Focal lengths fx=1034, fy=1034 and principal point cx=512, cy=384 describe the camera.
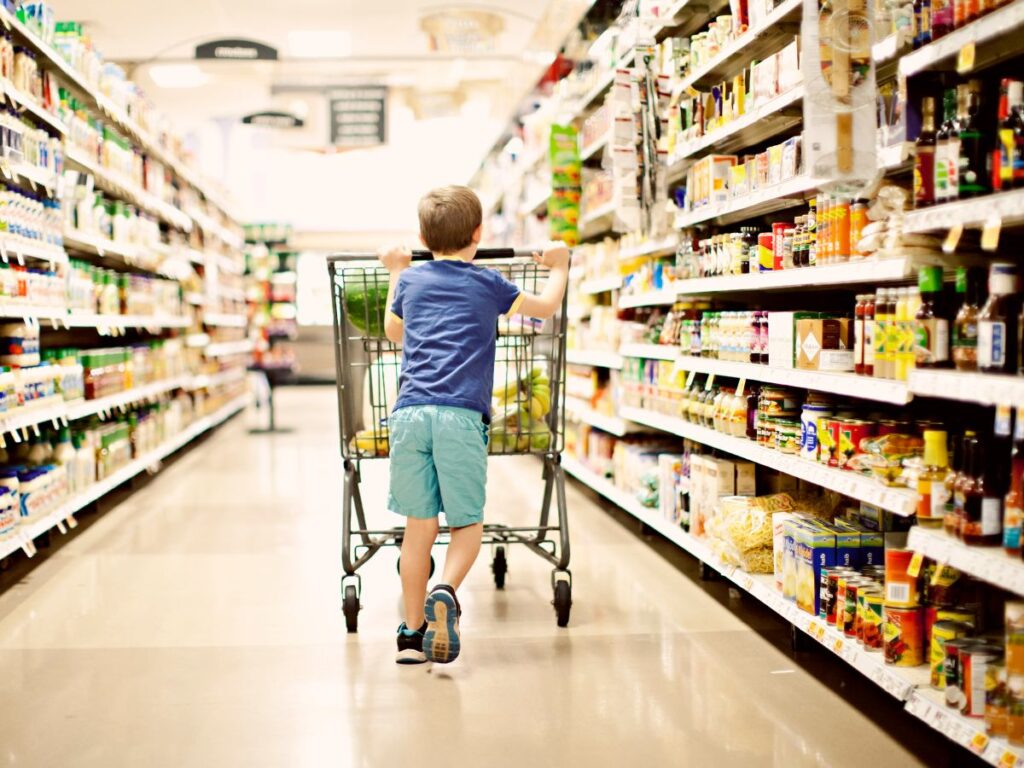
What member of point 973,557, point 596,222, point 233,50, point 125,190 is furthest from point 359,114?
point 973,557

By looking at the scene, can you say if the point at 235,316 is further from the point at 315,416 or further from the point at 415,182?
the point at 415,182

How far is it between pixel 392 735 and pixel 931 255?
1.82m

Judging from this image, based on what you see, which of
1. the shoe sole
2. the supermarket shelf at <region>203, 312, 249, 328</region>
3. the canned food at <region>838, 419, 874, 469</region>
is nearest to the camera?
the canned food at <region>838, 419, 874, 469</region>

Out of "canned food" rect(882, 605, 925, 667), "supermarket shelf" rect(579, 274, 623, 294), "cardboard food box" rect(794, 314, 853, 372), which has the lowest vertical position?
"canned food" rect(882, 605, 925, 667)

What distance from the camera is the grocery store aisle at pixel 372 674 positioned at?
2.58 m

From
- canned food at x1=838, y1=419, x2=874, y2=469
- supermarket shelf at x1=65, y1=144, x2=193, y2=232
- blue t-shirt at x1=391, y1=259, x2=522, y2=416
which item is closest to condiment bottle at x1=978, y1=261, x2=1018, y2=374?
canned food at x1=838, y1=419, x2=874, y2=469

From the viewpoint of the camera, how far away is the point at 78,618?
381 cm

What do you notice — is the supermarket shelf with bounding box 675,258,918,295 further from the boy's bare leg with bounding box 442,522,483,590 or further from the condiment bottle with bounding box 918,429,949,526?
the boy's bare leg with bounding box 442,522,483,590

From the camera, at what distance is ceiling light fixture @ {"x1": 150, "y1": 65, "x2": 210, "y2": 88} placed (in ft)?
39.7

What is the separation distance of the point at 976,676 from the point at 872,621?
1.59 ft

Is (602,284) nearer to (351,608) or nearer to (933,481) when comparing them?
(351,608)

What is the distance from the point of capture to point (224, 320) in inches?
455

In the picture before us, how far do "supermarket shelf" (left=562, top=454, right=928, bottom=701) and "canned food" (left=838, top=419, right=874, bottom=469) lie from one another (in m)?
0.49

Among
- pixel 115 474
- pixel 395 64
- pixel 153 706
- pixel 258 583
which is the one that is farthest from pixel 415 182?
pixel 153 706
